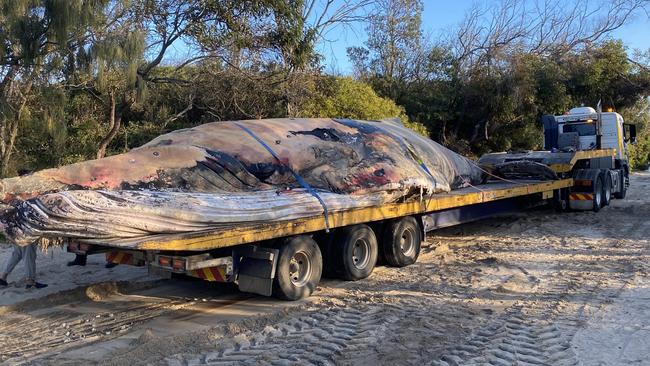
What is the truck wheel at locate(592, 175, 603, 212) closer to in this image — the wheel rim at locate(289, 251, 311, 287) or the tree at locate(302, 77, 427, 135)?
the tree at locate(302, 77, 427, 135)

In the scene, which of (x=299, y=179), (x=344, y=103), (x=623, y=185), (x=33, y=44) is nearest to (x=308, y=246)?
(x=299, y=179)

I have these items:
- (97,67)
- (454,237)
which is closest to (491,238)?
(454,237)

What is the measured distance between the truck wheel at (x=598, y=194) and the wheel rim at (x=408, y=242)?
7.89 m

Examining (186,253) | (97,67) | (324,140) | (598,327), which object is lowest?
(598,327)

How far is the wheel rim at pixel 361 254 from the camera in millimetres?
8016

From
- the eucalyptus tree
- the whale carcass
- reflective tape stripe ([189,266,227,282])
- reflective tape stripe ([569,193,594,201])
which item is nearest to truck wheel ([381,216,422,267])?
the whale carcass

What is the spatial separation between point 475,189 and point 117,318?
22.5ft

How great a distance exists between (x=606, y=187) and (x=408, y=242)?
9.32 meters

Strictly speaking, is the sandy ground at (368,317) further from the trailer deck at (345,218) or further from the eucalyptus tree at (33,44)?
the eucalyptus tree at (33,44)

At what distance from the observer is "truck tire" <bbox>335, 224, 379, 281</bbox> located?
7.64 m

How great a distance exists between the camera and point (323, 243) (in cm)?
775

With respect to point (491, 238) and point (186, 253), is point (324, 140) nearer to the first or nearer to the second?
point (186, 253)

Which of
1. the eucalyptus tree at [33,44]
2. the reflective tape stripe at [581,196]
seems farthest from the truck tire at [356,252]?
the reflective tape stripe at [581,196]

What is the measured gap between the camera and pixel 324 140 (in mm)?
8477
